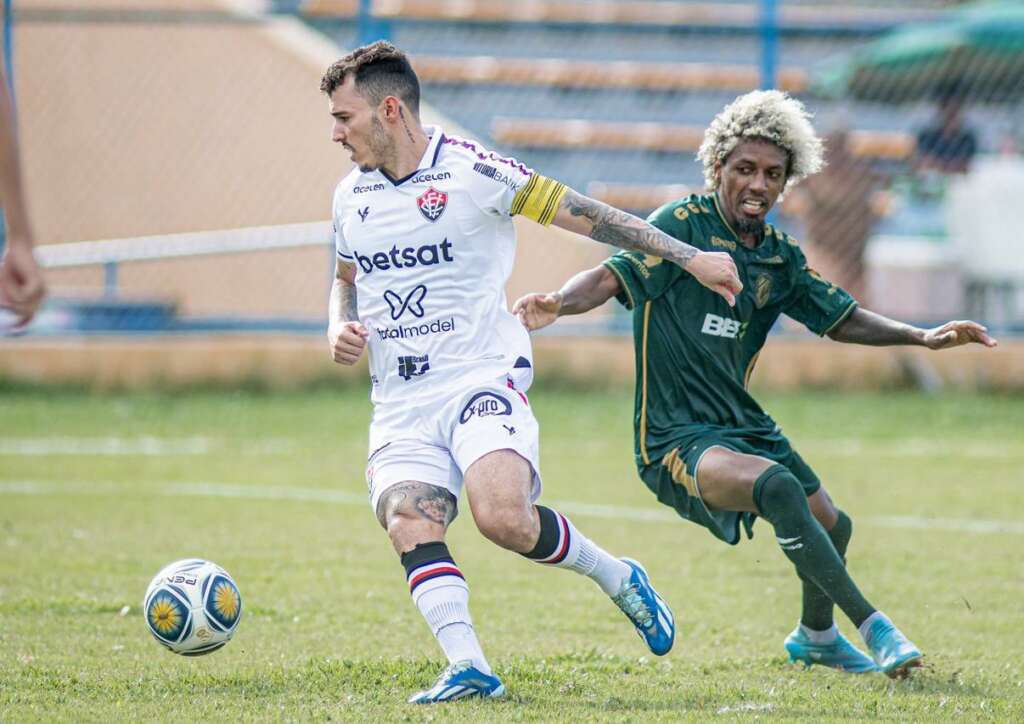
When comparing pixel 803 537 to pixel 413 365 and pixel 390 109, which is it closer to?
pixel 413 365

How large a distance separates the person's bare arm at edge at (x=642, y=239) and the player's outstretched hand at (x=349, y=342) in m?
0.75

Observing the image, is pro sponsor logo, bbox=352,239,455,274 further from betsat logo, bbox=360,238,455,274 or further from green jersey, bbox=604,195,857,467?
green jersey, bbox=604,195,857,467

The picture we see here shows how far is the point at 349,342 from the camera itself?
4.97 metres

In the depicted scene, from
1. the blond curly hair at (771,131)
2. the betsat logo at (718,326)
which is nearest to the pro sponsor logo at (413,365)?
the betsat logo at (718,326)

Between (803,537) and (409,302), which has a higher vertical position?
(409,302)

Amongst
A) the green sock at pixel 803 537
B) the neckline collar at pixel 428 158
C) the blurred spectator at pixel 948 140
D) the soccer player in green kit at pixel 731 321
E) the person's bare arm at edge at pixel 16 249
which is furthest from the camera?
the blurred spectator at pixel 948 140

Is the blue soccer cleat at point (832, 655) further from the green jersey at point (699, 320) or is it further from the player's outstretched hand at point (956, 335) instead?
the player's outstretched hand at point (956, 335)

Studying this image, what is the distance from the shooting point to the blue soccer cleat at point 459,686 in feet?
15.3

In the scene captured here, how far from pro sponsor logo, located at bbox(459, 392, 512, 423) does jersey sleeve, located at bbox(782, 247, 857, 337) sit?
1221 mm

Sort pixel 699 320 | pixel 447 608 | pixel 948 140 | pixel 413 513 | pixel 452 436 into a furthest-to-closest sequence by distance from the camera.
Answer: pixel 948 140 < pixel 699 320 < pixel 452 436 < pixel 413 513 < pixel 447 608

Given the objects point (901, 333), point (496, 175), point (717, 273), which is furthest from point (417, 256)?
point (901, 333)

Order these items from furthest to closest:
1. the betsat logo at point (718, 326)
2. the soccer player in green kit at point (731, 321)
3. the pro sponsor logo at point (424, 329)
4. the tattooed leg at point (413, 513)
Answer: the betsat logo at point (718, 326), the soccer player in green kit at point (731, 321), the pro sponsor logo at point (424, 329), the tattooed leg at point (413, 513)

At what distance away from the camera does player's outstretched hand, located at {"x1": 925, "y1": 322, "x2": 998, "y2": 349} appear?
523 centimetres

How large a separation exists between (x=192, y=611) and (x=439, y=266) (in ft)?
4.45
